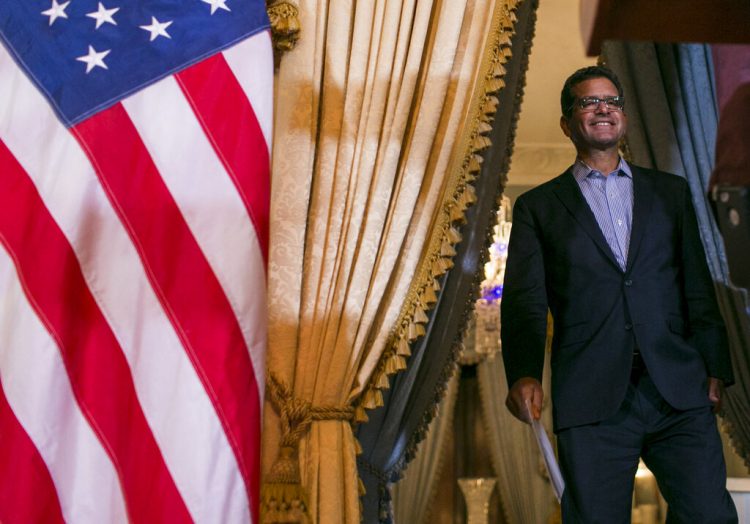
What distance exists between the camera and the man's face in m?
2.52

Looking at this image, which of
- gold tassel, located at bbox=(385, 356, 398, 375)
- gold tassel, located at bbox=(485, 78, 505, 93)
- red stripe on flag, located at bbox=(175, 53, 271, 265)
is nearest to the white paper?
gold tassel, located at bbox=(385, 356, 398, 375)

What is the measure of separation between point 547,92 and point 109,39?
5961 mm

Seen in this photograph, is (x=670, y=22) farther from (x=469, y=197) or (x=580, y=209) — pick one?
(x=469, y=197)

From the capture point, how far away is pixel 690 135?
3.48m

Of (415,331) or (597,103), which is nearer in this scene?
(597,103)

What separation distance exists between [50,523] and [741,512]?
264 centimetres

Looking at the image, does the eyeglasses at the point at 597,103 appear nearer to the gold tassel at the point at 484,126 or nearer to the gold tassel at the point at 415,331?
the gold tassel at the point at 484,126

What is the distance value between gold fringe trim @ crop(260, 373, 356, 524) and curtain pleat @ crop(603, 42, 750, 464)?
1.45 m

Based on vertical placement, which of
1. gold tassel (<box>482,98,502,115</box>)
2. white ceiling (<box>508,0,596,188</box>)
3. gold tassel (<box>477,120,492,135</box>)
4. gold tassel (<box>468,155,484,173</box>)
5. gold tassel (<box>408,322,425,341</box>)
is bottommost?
gold tassel (<box>408,322,425,341</box>)

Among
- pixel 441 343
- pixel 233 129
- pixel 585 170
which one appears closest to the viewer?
pixel 585 170

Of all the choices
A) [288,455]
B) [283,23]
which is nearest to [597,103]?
[283,23]

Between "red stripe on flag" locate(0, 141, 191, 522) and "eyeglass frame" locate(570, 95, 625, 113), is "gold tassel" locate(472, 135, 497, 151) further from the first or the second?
"red stripe on flag" locate(0, 141, 191, 522)

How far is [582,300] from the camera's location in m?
2.42

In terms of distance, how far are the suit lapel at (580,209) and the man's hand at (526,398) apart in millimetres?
351
